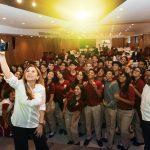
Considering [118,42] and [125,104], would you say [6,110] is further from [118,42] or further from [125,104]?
[118,42]

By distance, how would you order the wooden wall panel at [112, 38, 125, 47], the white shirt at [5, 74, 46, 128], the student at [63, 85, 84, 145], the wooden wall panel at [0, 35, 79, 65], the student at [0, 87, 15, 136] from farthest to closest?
the wooden wall panel at [112, 38, 125, 47] < the wooden wall panel at [0, 35, 79, 65] < the student at [0, 87, 15, 136] < the student at [63, 85, 84, 145] < the white shirt at [5, 74, 46, 128]

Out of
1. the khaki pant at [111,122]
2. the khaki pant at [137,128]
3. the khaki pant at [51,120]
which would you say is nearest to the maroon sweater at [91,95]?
the khaki pant at [111,122]

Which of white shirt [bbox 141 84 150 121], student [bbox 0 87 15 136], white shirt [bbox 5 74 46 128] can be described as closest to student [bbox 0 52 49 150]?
white shirt [bbox 5 74 46 128]

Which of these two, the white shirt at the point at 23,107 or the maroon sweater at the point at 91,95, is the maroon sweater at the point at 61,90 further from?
the white shirt at the point at 23,107

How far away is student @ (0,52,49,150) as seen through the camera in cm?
269

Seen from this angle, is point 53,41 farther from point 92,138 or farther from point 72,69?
point 92,138

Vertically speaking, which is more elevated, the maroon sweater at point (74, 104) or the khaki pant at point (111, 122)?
the maroon sweater at point (74, 104)

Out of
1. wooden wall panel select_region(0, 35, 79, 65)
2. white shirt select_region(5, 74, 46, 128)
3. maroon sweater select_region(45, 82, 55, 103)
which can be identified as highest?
wooden wall panel select_region(0, 35, 79, 65)

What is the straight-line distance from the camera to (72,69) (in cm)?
638

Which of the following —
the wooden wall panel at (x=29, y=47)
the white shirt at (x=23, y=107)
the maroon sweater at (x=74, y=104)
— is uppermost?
the wooden wall panel at (x=29, y=47)

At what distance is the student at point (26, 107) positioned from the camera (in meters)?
2.69

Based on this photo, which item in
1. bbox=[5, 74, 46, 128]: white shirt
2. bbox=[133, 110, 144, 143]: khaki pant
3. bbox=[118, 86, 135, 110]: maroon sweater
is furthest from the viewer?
bbox=[133, 110, 144, 143]: khaki pant

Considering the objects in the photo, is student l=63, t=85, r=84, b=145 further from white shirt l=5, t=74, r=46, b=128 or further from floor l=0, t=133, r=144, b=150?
white shirt l=5, t=74, r=46, b=128

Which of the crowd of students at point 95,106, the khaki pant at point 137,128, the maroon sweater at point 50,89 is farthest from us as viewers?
the maroon sweater at point 50,89
